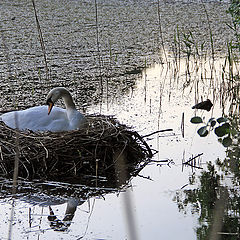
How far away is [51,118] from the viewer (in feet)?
18.2

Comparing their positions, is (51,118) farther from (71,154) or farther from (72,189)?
(72,189)

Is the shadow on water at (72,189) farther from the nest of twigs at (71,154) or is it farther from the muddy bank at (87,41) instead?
the muddy bank at (87,41)

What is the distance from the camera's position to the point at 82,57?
1016 cm

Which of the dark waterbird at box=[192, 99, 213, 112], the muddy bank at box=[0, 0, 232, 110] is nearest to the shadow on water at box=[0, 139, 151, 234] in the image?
the dark waterbird at box=[192, 99, 213, 112]

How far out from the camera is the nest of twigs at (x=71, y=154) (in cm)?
489

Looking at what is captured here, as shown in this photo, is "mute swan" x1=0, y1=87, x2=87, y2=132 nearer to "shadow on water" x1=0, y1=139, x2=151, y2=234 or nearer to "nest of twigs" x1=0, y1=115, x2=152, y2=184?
"nest of twigs" x1=0, y1=115, x2=152, y2=184

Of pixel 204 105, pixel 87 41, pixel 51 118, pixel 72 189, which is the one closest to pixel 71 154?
pixel 72 189

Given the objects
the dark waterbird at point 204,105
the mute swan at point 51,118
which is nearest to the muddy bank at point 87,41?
the mute swan at point 51,118

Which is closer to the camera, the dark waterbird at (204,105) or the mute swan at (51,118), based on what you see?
the mute swan at (51,118)

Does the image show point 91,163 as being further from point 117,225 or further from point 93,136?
point 117,225

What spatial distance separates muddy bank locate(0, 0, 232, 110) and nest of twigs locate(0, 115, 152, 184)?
177cm

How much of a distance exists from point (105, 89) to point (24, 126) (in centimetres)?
272

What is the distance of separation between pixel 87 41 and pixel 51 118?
610 centimetres

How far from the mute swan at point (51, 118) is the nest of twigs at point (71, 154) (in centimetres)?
19
